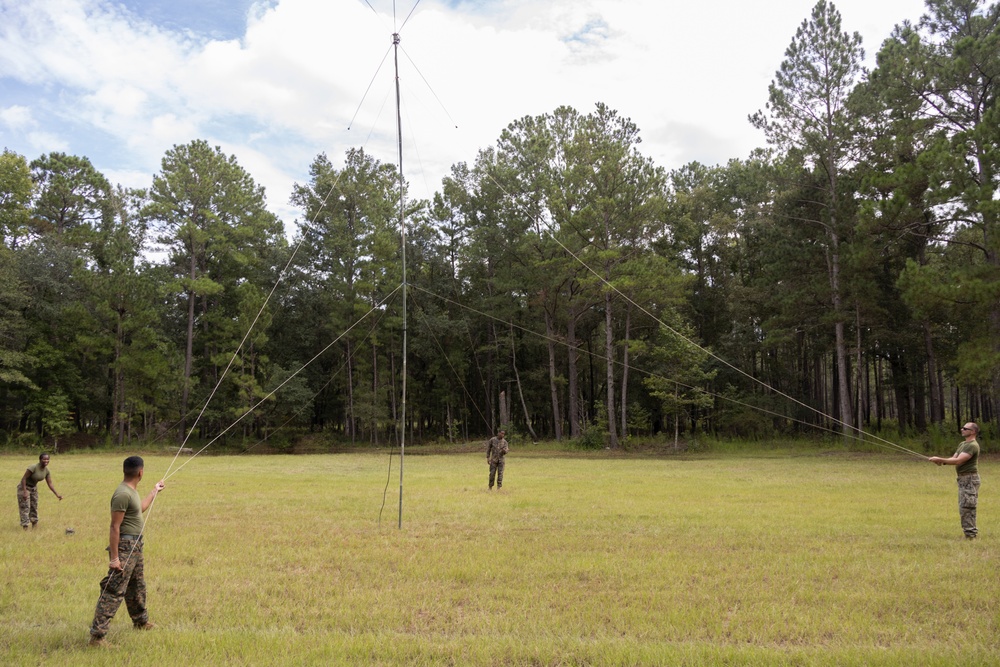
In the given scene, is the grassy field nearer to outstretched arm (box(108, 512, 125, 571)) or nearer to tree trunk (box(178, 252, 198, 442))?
outstretched arm (box(108, 512, 125, 571))

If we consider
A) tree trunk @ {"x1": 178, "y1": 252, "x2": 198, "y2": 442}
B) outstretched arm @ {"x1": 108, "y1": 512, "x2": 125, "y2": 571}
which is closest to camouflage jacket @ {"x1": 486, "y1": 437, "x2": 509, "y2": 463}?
outstretched arm @ {"x1": 108, "y1": 512, "x2": 125, "y2": 571}

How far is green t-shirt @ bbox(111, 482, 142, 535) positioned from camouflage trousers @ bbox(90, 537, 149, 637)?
10cm

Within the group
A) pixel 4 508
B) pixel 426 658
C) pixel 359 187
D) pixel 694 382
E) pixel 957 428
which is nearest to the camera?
pixel 426 658

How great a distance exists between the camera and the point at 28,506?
40.8 ft

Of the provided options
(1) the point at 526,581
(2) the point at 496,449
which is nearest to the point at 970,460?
(1) the point at 526,581

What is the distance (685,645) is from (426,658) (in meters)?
2.25

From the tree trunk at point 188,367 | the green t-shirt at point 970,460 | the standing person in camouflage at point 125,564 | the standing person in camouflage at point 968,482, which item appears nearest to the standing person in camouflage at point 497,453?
the standing person in camouflage at point 968,482

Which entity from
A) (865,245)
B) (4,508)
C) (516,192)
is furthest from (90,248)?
(865,245)

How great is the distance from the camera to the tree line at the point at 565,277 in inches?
1139

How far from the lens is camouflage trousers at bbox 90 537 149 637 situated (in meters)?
6.25

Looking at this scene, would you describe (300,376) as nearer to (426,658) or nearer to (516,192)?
(516,192)

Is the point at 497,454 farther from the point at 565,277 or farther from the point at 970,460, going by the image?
the point at 565,277

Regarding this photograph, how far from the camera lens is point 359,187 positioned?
49406mm

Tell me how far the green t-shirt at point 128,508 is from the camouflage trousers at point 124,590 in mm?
105
